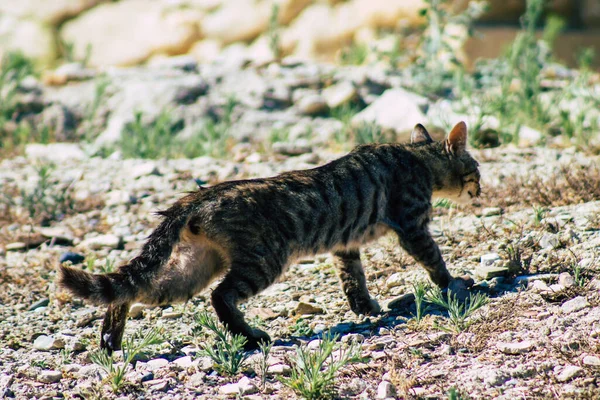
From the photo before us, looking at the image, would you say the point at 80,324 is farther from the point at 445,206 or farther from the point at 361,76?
the point at 361,76

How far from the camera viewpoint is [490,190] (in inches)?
274

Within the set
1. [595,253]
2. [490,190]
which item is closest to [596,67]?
[490,190]

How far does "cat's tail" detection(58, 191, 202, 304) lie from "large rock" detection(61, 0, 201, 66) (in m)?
10.7

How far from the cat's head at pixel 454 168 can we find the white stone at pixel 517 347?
199 centimetres

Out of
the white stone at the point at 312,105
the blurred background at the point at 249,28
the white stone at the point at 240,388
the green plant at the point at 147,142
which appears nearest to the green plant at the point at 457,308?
the white stone at the point at 240,388

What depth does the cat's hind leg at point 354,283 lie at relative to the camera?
5.26m

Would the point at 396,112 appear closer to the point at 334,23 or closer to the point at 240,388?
the point at 334,23

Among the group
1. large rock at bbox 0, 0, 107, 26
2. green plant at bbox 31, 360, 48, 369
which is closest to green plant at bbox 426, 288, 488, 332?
green plant at bbox 31, 360, 48, 369

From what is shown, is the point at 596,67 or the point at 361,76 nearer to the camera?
the point at 361,76

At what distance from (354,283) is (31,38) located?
40.4ft

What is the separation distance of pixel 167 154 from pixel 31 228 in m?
2.38

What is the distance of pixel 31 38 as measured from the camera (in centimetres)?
1577

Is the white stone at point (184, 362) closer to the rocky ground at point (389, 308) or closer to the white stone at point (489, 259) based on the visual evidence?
the rocky ground at point (389, 308)

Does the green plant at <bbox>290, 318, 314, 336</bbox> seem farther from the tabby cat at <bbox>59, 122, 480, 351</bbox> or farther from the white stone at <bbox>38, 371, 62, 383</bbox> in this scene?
the white stone at <bbox>38, 371, 62, 383</bbox>
